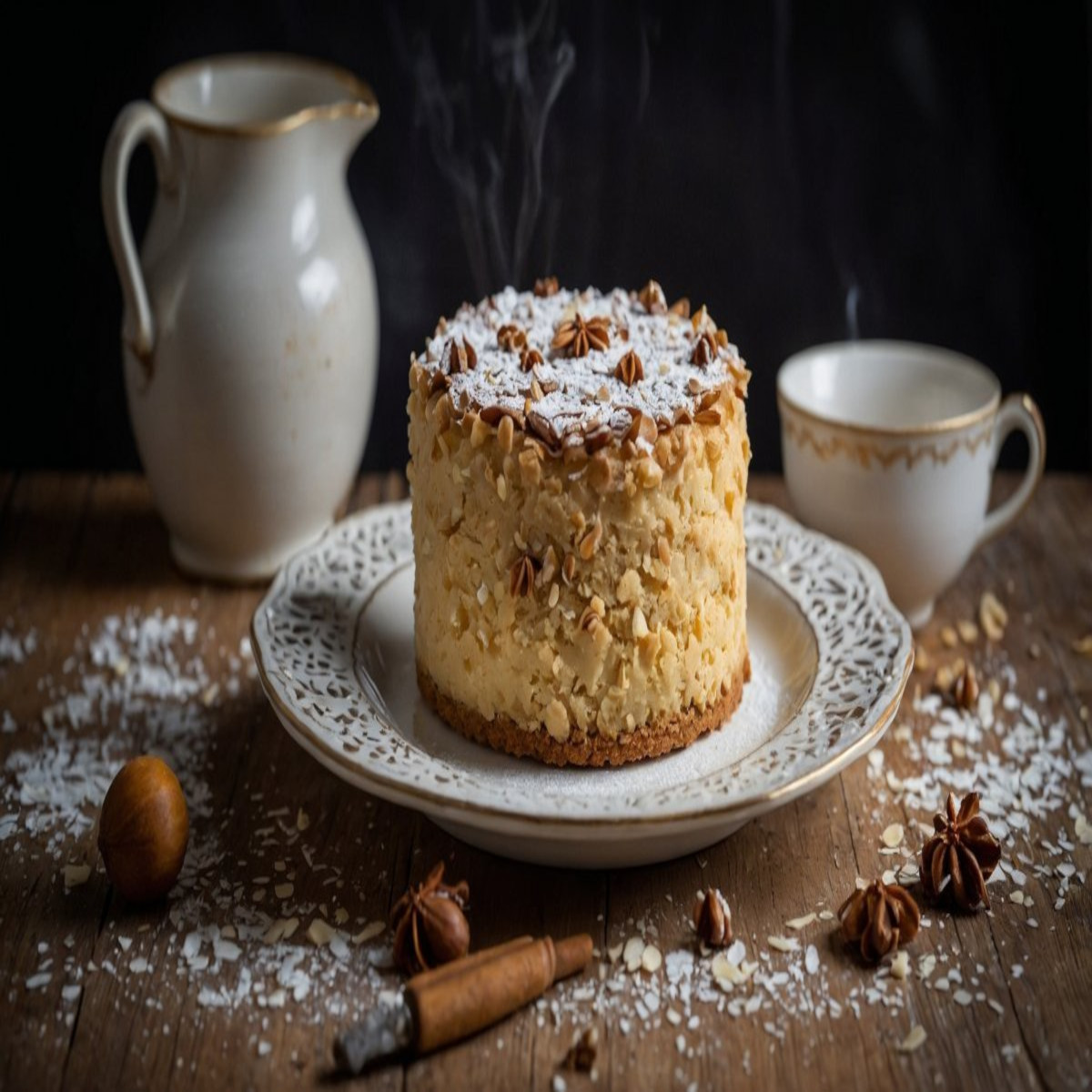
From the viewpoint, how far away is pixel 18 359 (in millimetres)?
2338

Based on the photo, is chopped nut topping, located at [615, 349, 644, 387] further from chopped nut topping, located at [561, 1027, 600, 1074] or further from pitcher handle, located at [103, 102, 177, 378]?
pitcher handle, located at [103, 102, 177, 378]

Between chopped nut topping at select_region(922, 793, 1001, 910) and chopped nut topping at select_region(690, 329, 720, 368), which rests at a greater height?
chopped nut topping at select_region(690, 329, 720, 368)

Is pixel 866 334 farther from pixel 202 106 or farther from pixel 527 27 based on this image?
pixel 202 106

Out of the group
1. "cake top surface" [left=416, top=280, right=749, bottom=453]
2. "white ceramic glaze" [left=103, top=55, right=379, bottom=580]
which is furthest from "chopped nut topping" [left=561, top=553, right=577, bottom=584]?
"white ceramic glaze" [left=103, top=55, right=379, bottom=580]

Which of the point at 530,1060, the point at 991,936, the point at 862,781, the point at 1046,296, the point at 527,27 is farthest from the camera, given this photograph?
the point at 1046,296

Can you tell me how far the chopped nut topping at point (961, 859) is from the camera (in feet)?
4.78

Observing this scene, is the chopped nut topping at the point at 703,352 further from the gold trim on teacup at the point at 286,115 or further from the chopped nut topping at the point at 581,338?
the gold trim on teacup at the point at 286,115

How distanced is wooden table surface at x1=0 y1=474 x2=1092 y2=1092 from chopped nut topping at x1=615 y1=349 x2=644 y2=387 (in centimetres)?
51

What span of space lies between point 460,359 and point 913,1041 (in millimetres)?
811

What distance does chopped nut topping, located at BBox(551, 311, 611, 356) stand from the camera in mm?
1574

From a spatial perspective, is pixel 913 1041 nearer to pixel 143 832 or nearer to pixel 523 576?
pixel 523 576

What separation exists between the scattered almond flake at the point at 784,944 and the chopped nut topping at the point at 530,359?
64cm

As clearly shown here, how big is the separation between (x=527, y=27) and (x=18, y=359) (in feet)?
3.19

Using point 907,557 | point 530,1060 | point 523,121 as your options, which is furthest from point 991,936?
point 523,121
